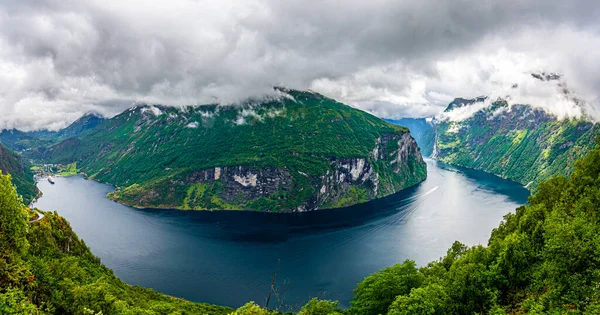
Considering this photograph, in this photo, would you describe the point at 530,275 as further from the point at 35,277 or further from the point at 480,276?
the point at 35,277

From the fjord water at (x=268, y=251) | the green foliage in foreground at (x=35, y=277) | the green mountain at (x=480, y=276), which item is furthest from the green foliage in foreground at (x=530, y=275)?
the fjord water at (x=268, y=251)

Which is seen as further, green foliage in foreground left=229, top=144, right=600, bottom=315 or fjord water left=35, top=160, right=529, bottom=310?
fjord water left=35, top=160, right=529, bottom=310

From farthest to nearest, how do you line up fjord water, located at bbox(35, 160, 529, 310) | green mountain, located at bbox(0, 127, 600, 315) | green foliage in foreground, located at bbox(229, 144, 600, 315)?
fjord water, located at bbox(35, 160, 529, 310) → green foliage in foreground, located at bbox(229, 144, 600, 315) → green mountain, located at bbox(0, 127, 600, 315)

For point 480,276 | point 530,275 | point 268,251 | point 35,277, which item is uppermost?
point 530,275

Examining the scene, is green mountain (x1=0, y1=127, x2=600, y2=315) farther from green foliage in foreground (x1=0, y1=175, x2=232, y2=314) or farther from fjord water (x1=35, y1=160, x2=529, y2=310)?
fjord water (x1=35, y1=160, x2=529, y2=310)

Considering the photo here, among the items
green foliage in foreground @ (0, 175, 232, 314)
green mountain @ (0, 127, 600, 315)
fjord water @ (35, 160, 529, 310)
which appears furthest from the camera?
fjord water @ (35, 160, 529, 310)

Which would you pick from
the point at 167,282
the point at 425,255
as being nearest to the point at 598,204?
the point at 425,255

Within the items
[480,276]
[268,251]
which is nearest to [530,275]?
[480,276]

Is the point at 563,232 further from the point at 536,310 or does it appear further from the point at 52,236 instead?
the point at 52,236

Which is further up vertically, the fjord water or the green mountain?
the green mountain

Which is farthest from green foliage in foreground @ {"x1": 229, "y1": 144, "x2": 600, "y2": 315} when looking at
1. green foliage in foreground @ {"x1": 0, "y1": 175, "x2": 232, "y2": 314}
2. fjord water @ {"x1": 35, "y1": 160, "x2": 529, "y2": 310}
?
fjord water @ {"x1": 35, "y1": 160, "x2": 529, "y2": 310}

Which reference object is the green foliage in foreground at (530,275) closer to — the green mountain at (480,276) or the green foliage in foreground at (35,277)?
the green mountain at (480,276)
